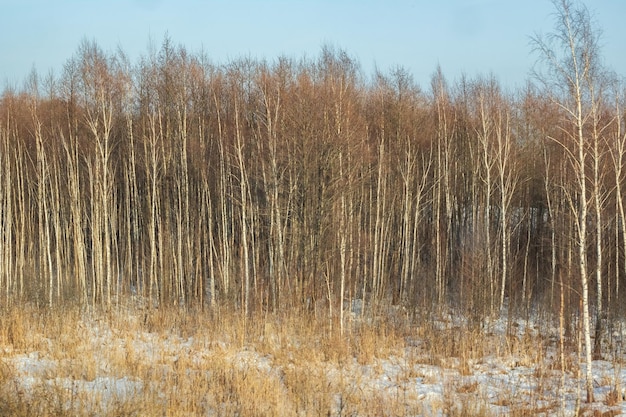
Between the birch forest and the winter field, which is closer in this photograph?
the winter field

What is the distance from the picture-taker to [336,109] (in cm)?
1606

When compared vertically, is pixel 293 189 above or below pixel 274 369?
above

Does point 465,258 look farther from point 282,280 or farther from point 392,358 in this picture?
point 392,358

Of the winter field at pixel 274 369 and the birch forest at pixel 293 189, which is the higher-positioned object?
the birch forest at pixel 293 189

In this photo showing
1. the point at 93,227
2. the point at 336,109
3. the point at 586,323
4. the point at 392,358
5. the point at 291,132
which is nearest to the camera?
the point at 586,323

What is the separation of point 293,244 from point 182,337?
5.65m

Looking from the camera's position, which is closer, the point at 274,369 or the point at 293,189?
the point at 274,369

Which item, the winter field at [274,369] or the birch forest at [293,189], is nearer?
the winter field at [274,369]

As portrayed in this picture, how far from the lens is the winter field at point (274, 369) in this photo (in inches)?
318

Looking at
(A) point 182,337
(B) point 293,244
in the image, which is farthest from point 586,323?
(B) point 293,244

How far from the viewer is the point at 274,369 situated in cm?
1048

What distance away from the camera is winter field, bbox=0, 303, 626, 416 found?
8.09 m

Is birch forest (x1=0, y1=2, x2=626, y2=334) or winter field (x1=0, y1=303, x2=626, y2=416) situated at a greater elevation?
birch forest (x1=0, y1=2, x2=626, y2=334)

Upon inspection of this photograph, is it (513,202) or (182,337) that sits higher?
(513,202)
